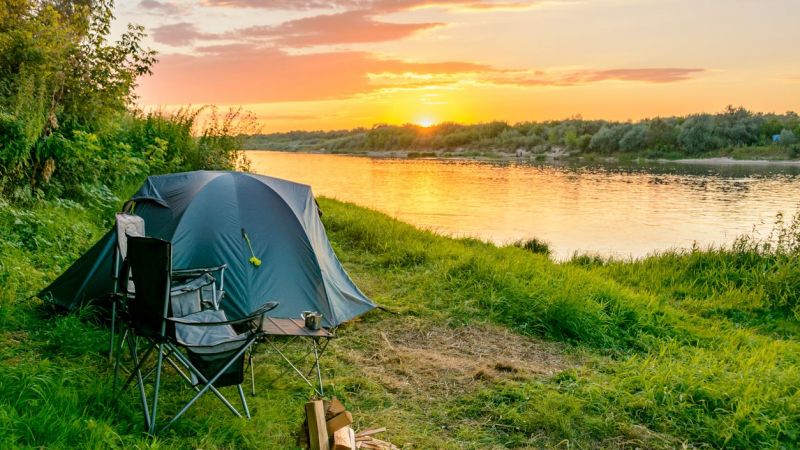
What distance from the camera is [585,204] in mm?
27375

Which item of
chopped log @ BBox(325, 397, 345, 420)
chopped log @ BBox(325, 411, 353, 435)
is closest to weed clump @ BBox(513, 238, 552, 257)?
chopped log @ BBox(325, 397, 345, 420)

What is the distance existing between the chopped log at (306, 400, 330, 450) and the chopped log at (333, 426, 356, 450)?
0.20 ft

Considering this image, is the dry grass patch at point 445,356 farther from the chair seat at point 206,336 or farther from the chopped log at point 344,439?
the chair seat at point 206,336

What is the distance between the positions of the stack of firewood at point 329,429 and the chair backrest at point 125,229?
1.74m

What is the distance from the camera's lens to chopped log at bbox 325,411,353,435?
3.33 m

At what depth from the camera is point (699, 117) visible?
62.0 meters

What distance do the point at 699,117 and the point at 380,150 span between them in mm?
38884

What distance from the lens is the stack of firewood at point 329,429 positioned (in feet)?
10.6

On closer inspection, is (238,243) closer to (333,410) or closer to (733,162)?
Result: (333,410)

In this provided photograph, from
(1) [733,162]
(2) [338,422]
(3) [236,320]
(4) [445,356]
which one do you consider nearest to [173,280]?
(3) [236,320]

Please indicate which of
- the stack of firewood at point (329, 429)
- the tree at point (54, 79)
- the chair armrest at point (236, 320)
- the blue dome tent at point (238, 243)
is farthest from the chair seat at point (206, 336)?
the tree at point (54, 79)

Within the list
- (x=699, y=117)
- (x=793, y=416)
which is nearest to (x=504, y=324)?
(x=793, y=416)

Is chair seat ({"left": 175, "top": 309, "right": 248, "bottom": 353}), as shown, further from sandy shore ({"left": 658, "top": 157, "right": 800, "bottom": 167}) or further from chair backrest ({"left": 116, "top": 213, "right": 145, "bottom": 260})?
sandy shore ({"left": 658, "top": 157, "right": 800, "bottom": 167})

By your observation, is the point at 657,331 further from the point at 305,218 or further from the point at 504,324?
the point at 305,218
